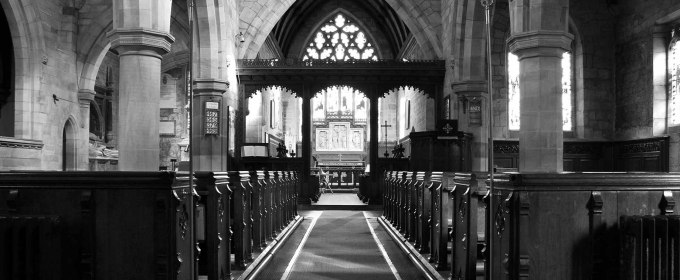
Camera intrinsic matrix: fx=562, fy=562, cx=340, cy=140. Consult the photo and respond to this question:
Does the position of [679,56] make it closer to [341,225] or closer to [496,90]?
[496,90]

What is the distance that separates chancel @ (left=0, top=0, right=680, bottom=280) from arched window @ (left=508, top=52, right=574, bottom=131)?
1.8 inches

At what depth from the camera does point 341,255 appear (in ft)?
20.8

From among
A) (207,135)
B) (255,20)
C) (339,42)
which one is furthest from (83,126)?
(339,42)

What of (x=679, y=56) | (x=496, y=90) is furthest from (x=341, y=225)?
(x=679, y=56)

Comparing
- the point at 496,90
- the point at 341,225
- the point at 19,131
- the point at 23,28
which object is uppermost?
the point at 23,28

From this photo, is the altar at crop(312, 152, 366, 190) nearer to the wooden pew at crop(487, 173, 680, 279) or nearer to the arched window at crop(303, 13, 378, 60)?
the arched window at crop(303, 13, 378, 60)

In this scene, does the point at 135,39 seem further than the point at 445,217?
Yes

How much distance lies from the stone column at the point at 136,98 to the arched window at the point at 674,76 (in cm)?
882

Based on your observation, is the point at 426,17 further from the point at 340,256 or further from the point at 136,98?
the point at 340,256

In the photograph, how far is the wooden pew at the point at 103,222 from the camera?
10.8 ft

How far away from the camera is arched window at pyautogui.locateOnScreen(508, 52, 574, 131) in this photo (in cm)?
1231

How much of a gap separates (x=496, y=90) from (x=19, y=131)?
31.4 feet

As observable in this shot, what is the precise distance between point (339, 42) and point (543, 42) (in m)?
17.2

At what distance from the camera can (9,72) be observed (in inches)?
416
